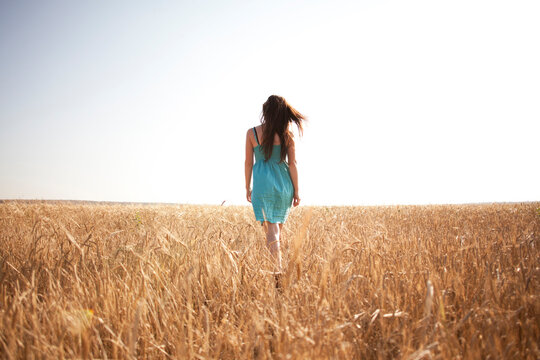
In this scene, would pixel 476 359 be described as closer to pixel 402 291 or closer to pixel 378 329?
pixel 378 329

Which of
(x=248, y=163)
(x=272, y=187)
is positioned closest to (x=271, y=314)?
(x=272, y=187)

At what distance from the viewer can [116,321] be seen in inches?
64.8

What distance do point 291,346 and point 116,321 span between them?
1.08m

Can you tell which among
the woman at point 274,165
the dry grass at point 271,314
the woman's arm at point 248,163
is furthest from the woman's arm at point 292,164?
the dry grass at point 271,314

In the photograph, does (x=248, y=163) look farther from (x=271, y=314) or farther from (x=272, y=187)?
(x=271, y=314)

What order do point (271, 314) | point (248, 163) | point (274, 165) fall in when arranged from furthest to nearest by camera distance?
point (248, 163), point (274, 165), point (271, 314)

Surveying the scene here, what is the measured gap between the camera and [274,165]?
3.41 meters

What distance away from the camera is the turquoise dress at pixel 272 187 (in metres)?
3.30

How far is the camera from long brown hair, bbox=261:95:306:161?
3.32 metres

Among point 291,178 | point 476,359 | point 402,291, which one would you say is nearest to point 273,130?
point 291,178

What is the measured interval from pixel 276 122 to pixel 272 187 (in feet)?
2.50

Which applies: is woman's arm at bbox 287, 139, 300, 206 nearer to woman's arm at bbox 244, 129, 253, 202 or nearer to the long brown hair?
the long brown hair

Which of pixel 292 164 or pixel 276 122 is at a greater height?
pixel 276 122

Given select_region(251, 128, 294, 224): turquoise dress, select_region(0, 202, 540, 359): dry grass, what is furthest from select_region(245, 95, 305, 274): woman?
select_region(0, 202, 540, 359): dry grass
